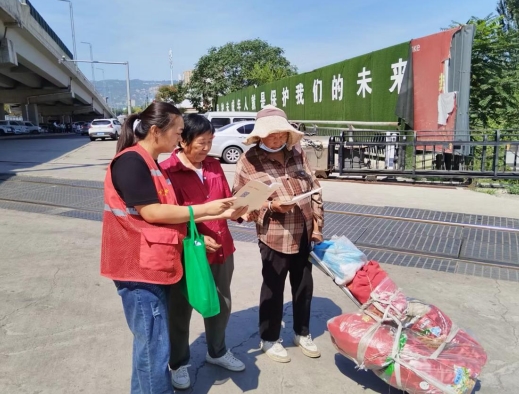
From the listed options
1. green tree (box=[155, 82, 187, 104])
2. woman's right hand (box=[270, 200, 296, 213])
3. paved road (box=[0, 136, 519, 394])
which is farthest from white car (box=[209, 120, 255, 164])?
green tree (box=[155, 82, 187, 104])

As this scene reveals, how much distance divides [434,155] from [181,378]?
9.23m

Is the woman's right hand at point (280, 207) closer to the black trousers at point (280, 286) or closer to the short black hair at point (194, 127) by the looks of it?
the black trousers at point (280, 286)

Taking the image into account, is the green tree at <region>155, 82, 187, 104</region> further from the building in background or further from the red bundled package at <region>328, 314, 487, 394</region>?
the red bundled package at <region>328, 314, 487, 394</region>

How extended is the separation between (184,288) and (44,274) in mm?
2965

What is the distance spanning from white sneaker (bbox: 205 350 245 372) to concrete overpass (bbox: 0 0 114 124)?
64.5ft

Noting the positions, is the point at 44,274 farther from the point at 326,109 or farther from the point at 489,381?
the point at 326,109

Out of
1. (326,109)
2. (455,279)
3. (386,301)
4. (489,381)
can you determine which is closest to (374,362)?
(386,301)

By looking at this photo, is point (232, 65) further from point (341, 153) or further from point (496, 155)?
point (496, 155)

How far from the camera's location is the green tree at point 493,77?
35.7 feet

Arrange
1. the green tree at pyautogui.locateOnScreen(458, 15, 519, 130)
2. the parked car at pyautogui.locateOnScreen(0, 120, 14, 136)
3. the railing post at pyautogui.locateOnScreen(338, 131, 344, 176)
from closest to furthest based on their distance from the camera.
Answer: the railing post at pyautogui.locateOnScreen(338, 131, 344, 176) < the green tree at pyautogui.locateOnScreen(458, 15, 519, 130) < the parked car at pyautogui.locateOnScreen(0, 120, 14, 136)

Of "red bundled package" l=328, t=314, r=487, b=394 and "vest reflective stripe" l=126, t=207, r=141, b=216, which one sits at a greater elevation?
"vest reflective stripe" l=126, t=207, r=141, b=216

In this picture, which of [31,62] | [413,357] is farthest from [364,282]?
[31,62]

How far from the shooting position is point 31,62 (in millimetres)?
25438

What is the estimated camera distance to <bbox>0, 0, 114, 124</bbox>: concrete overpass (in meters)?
20.1
